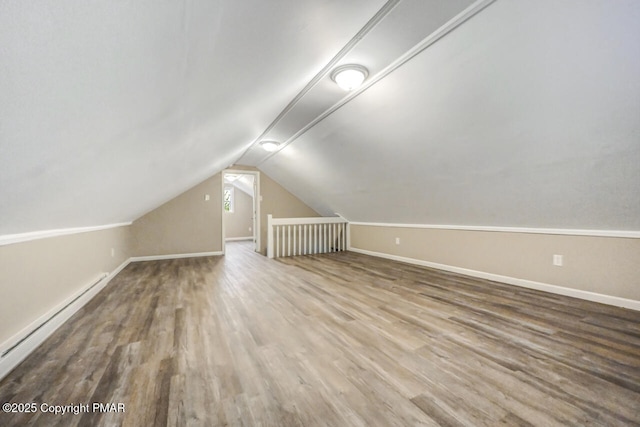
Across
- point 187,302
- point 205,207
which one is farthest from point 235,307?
point 205,207

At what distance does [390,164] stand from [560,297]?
7.74 feet

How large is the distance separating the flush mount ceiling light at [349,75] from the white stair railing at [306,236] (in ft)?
11.7

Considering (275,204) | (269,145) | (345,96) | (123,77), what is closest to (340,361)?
(123,77)

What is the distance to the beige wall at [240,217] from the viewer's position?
29.2ft

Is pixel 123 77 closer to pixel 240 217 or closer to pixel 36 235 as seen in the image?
pixel 36 235

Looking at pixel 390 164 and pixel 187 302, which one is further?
pixel 390 164

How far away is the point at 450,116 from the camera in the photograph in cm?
237

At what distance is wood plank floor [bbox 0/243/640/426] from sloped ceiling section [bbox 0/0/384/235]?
971 mm

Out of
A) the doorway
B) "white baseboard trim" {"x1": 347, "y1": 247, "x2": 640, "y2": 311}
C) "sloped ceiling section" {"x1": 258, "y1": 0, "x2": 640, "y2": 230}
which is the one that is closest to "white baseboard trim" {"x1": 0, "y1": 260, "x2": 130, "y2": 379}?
"sloped ceiling section" {"x1": 258, "y1": 0, "x2": 640, "y2": 230}

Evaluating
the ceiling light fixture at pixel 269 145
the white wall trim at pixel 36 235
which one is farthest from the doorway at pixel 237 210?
the white wall trim at pixel 36 235

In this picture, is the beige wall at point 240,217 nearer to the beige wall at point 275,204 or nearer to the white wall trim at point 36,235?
the beige wall at point 275,204

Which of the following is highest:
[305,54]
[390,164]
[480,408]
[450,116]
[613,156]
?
[305,54]

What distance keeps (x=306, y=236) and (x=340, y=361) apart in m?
4.35

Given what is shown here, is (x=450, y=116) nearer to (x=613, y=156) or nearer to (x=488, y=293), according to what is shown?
(x=613, y=156)
